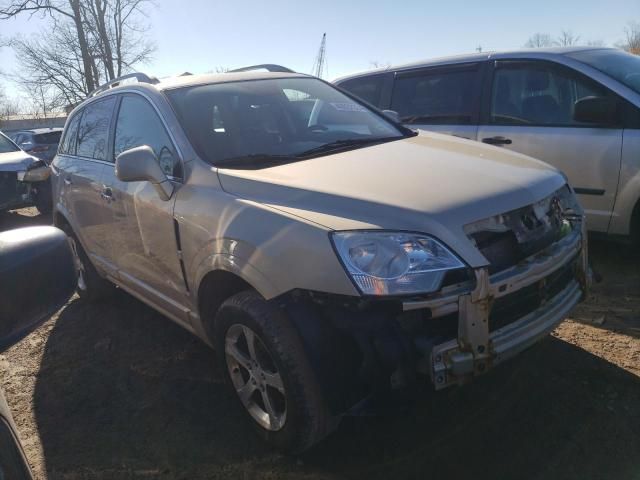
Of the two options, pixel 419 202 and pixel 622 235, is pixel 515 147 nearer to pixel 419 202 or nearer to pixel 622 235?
pixel 622 235

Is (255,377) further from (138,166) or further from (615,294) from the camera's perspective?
(615,294)

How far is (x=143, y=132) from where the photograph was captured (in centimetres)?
324

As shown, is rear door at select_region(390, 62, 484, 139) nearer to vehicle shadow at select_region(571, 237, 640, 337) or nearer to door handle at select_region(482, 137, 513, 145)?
door handle at select_region(482, 137, 513, 145)

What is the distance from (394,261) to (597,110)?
9.87 feet

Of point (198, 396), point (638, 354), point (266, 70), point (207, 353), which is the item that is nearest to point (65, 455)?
point (198, 396)

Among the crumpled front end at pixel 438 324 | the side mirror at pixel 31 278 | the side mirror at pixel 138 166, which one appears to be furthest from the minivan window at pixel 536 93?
the side mirror at pixel 31 278

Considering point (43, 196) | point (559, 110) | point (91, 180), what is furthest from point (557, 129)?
point (43, 196)

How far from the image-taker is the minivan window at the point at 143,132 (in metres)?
2.90

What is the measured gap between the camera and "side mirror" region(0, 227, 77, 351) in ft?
4.03

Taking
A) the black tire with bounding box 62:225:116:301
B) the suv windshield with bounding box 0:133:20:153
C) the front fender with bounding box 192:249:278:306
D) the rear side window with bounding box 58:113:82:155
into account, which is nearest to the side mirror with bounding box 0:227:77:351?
the front fender with bounding box 192:249:278:306

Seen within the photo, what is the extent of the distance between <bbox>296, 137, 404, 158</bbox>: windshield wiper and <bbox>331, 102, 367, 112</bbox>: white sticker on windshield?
0.48m

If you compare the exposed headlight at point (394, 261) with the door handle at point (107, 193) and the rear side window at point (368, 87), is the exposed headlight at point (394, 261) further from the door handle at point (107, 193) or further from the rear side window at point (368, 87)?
the rear side window at point (368, 87)

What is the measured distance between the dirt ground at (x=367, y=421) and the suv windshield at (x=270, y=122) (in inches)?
55.1

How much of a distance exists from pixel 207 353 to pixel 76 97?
28.0 m
